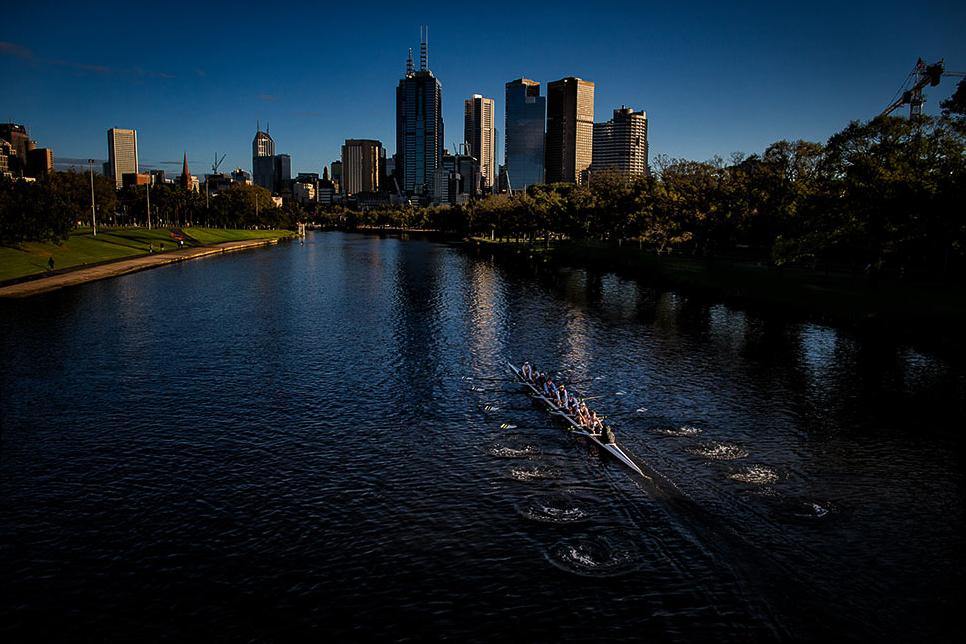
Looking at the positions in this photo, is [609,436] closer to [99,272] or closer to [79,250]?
[99,272]

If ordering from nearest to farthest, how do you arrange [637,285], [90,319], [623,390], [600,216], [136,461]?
[136,461], [623,390], [90,319], [637,285], [600,216]

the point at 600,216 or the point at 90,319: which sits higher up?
the point at 600,216

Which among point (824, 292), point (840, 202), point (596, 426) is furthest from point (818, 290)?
point (596, 426)

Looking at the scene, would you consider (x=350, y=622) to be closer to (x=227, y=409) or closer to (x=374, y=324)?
(x=227, y=409)

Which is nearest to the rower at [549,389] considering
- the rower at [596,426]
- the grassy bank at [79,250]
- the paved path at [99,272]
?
the rower at [596,426]

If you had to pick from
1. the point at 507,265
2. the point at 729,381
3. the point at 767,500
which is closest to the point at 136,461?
the point at 767,500

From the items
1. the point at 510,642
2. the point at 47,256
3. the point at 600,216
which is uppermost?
the point at 600,216
